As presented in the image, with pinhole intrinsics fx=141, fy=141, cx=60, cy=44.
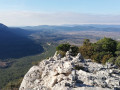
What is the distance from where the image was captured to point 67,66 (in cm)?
1593

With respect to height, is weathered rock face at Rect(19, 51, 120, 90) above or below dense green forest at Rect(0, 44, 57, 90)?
above

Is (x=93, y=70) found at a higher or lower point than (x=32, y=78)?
higher

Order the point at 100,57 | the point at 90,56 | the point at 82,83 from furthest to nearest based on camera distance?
the point at 90,56, the point at 100,57, the point at 82,83

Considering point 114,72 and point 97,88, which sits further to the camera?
point 114,72

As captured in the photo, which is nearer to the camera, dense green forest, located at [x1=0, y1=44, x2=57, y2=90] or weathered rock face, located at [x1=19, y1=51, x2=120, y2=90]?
weathered rock face, located at [x1=19, y1=51, x2=120, y2=90]

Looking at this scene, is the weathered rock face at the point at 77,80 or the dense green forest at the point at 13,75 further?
the dense green forest at the point at 13,75

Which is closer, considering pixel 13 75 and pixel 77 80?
pixel 77 80

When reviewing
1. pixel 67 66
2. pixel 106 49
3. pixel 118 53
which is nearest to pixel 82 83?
pixel 67 66

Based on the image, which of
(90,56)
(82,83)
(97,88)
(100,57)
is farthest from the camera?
(90,56)

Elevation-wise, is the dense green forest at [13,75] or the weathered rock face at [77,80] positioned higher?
the weathered rock face at [77,80]

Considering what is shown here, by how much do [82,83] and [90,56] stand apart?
2121cm

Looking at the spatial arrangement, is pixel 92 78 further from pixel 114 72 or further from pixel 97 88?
pixel 114 72

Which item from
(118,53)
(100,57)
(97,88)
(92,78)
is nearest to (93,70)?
(92,78)

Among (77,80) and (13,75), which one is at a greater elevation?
(77,80)
